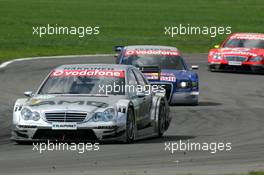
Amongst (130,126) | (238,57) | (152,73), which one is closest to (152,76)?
(152,73)

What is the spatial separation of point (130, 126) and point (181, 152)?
4.94 ft

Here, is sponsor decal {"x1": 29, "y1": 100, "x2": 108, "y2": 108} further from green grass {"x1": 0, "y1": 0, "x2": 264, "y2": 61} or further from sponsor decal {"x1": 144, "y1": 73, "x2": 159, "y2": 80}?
green grass {"x1": 0, "y1": 0, "x2": 264, "y2": 61}

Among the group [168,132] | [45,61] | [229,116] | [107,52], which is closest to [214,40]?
[107,52]

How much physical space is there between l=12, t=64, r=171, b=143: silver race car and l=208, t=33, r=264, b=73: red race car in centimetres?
1867

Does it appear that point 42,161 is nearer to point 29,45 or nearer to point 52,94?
point 52,94

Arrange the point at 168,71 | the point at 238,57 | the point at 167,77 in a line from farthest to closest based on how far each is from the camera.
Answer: the point at 238,57, the point at 168,71, the point at 167,77

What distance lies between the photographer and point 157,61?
26.3 meters

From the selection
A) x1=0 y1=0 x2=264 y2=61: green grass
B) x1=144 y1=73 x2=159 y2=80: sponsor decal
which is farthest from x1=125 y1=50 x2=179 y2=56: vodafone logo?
x1=0 y1=0 x2=264 y2=61: green grass

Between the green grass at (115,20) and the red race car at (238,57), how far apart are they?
302 inches

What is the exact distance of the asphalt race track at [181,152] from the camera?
528 inches

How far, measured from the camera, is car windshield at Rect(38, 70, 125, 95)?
56.5ft

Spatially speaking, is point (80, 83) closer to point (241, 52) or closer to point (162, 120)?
point (162, 120)

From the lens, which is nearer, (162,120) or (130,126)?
(130,126)

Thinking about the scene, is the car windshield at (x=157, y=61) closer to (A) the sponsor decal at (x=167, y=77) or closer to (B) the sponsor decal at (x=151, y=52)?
(B) the sponsor decal at (x=151, y=52)
